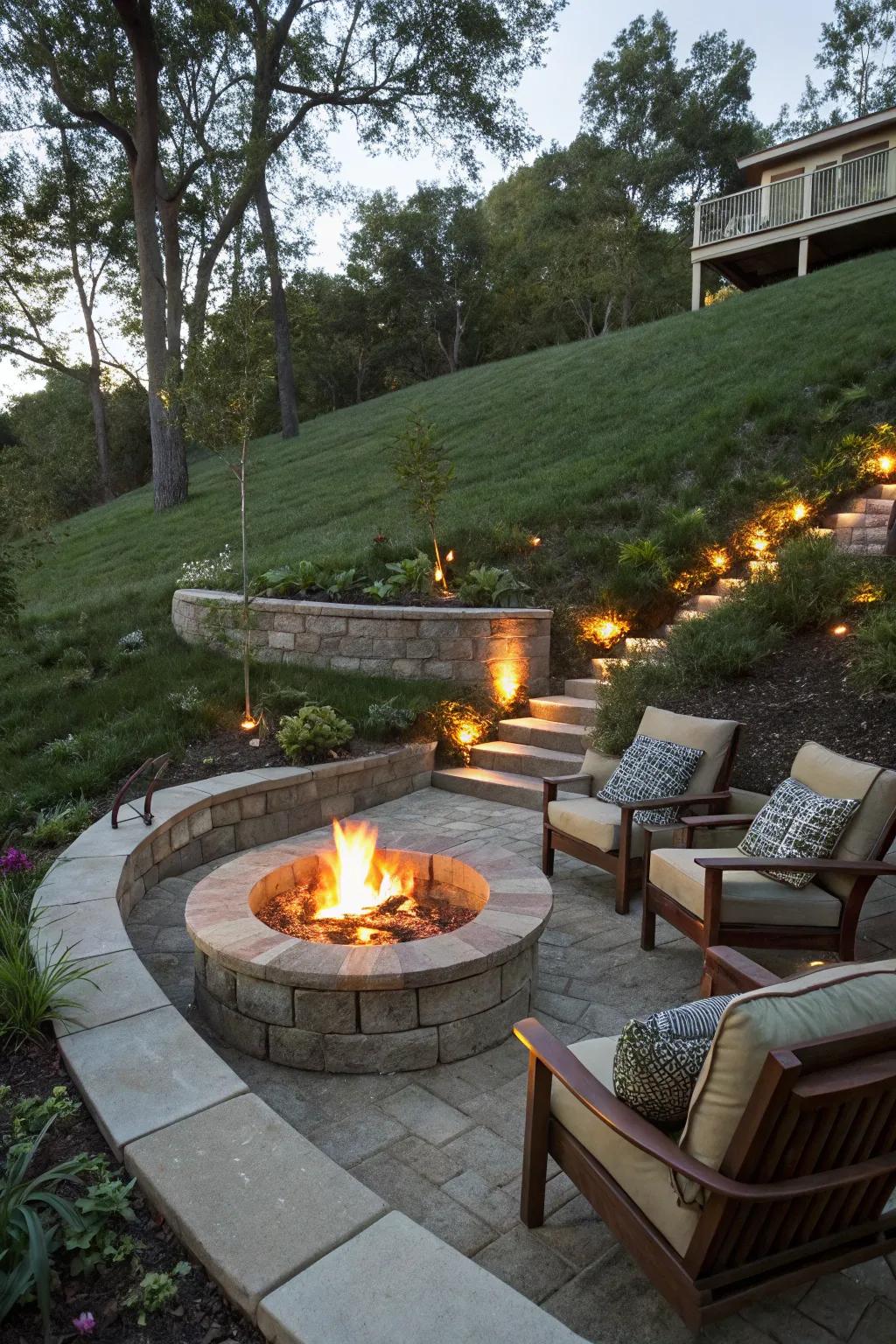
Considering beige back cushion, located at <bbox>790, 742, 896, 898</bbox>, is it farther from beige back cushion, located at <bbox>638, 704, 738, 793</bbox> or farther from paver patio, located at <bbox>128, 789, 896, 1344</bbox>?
beige back cushion, located at <bbox>638, 704, 738, 793</bbox>

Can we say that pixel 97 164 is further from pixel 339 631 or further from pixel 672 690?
pixel 672 690

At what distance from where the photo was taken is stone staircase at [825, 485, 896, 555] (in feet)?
24.1

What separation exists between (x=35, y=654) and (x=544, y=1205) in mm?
7594

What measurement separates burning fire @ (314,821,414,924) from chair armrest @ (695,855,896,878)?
144 cm

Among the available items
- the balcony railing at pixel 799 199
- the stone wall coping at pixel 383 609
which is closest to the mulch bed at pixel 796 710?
the stone wall coping at pixel 383 609

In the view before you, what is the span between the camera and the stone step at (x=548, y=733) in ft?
21.3

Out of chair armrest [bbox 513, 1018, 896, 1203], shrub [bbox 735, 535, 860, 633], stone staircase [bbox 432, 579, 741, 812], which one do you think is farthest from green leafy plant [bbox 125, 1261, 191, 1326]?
shrub [bbox 735, 535, 860, 633]

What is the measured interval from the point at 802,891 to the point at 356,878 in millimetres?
1991

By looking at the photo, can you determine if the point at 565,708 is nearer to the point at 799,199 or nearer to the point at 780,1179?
the point at 780,1179

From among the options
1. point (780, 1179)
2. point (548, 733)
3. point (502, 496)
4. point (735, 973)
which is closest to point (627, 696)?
point (548, 733)

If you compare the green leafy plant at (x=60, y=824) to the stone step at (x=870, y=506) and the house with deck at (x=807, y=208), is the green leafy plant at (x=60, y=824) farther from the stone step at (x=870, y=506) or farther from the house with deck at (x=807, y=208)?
the house with deck at (x=807, y=208)

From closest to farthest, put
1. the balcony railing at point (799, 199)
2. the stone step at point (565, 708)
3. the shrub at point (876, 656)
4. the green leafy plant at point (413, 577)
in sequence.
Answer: the shrub at point (876, 656)
the stone step at point (565, 708)
the green leafy plant at point (413, 577)
the balcony railing at point (799, 199)

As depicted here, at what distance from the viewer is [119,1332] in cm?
167

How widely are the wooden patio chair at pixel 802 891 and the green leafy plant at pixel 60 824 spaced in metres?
3.47
